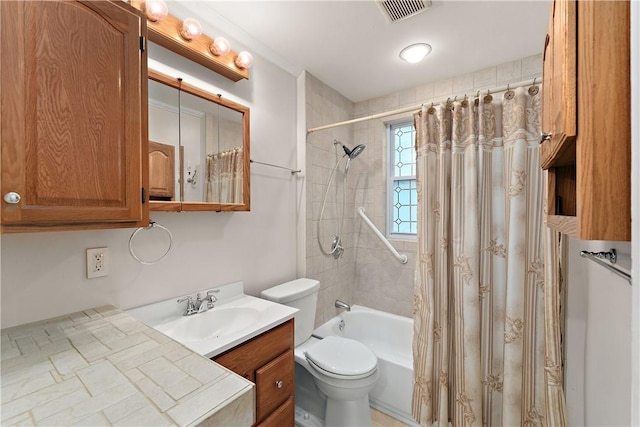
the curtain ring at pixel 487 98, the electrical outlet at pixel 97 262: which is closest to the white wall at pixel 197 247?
the electrical outlet at pixel 97 262

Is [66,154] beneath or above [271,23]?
beneath

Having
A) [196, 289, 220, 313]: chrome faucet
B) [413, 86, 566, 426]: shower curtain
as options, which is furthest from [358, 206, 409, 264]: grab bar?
[196, 289, 220, 313]: chrome faucet

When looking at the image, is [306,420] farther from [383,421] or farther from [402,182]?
[402,182]

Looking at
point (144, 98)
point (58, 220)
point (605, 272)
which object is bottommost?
point (605, 272)

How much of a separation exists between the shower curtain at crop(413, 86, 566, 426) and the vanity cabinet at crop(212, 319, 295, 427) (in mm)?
839

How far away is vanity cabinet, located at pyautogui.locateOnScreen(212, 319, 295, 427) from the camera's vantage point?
1.18 meters

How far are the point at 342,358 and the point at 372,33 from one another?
204 cm

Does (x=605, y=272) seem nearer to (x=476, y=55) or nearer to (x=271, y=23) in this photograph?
(x=476, y=55)

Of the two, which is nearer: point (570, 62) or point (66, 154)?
point (570, 62)

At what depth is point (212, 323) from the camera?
56.7 inches

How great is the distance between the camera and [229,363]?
112 cm

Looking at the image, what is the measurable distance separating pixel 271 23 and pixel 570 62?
5.23 feet

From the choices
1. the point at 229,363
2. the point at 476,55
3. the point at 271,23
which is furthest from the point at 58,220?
the point at 476,55

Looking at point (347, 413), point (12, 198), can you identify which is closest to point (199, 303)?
point (12, 198)
